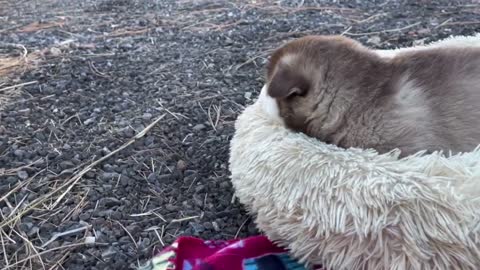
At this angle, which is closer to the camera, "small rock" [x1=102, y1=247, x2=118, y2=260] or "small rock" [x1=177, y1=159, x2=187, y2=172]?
"small rock" [x1=102, y1=247, x2=118, y2=260]

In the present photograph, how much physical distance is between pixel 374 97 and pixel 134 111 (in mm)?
1205

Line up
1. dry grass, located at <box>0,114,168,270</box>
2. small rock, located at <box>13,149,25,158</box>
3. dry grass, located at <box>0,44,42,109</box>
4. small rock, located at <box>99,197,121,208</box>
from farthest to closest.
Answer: dry grass, located at <box>0,44,42,109</box> < small rock, located at <box>13,149,25,158</box> < small rock, located at <box>99,197,121,208</box> < dry grass, located at <box>0,114,168,270</box>

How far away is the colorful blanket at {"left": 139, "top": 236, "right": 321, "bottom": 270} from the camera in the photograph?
1.63 meters

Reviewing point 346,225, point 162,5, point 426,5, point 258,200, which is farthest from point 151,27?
point 346,225

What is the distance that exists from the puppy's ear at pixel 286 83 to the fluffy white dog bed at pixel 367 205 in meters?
0.15

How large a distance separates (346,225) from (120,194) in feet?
2.87

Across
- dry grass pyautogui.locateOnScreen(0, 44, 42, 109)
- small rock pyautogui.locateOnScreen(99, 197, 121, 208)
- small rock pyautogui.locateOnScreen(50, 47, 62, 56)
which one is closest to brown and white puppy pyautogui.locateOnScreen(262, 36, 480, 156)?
small rock pyautogui.locateOnScreen(99, 197, 121, 208)

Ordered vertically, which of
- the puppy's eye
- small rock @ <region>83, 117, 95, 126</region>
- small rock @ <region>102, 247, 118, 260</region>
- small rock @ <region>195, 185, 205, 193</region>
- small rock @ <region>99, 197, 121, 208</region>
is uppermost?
the puppy's eye

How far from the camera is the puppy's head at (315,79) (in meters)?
1.86

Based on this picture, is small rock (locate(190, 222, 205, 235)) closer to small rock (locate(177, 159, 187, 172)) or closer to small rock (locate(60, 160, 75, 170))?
small rock (locate(177, 159, 187, 172))

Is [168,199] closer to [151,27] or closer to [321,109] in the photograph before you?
[321,109]

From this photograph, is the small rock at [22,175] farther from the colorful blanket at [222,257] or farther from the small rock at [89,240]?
the colorful blanket at [222,257]

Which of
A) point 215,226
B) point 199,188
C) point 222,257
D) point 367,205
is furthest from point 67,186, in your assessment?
point 367,205

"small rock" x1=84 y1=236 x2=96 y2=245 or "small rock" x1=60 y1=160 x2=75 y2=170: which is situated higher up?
"small rock" x1=84 y1=236 x2=96 y2=245
